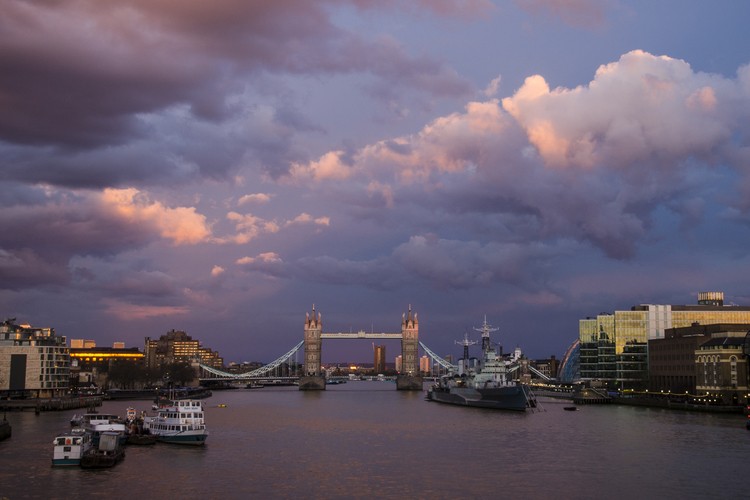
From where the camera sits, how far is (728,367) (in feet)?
382

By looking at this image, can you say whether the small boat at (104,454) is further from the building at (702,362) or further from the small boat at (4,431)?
the building at (702,362)

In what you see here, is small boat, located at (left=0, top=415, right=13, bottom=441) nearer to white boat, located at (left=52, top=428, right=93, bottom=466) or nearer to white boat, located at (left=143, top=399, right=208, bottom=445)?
white boat, located at (left=143, top=399, right=208, bottom=445)

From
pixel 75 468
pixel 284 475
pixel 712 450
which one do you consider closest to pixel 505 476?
pixel 284 475

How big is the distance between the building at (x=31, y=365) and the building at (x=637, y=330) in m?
103

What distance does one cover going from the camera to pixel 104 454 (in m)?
57.0

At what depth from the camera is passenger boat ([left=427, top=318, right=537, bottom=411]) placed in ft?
389

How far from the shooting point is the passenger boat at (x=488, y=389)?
11856cm

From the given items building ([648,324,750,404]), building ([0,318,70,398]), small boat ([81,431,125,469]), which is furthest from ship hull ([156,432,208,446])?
building ([0,318,70,398])

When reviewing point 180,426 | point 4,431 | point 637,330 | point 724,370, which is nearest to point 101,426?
point 180,426

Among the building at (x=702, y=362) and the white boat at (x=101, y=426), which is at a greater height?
the building at (x=702, y=362)

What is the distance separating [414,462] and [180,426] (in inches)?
844

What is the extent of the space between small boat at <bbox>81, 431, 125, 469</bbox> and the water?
0.88m

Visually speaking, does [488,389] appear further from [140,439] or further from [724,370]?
[140,439]

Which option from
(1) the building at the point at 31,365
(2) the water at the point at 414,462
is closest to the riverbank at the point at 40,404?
(1) the building at the point at 31,365
